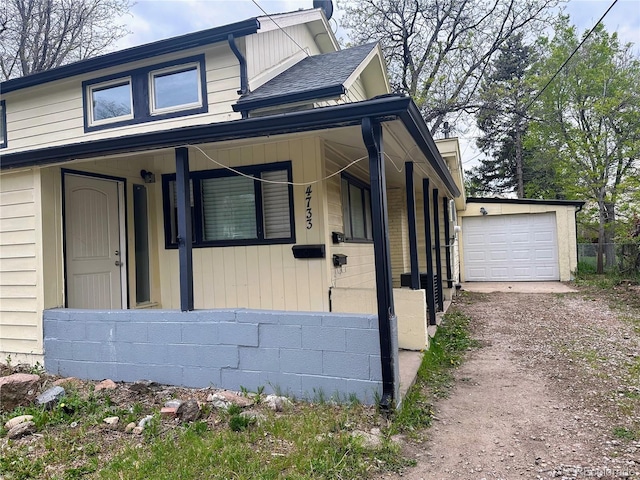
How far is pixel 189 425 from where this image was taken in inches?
127

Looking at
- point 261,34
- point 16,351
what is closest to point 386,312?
point 16,351

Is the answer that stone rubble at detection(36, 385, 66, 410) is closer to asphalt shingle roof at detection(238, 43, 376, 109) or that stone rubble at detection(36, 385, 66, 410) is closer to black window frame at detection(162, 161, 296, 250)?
black window frame at detection(162, 161, 296, 250)

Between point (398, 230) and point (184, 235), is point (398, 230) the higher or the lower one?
the higher one

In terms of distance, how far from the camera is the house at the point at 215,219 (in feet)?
11.8

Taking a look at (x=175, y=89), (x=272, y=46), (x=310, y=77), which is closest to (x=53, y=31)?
(x=175, y=89)

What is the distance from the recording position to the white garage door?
12328 millimetres

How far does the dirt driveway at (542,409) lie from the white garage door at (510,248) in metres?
6.05

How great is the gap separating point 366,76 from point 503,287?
22.6 feet

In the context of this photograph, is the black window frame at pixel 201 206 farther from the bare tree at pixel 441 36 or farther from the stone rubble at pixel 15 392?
the bare tree at pixel 441 36

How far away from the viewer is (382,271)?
11.1ft

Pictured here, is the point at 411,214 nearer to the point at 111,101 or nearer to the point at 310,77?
the point at 310,77

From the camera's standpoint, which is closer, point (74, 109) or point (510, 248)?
point (74, 109)

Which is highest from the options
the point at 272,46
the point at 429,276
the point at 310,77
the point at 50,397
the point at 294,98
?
the point at 272,46

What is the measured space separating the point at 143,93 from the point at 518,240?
1076cm
